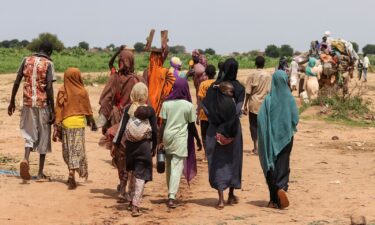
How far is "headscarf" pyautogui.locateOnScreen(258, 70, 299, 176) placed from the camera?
845 centimetres

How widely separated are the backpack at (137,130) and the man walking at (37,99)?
5.59 feet

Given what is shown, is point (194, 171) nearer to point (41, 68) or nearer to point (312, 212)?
point (312, 212)

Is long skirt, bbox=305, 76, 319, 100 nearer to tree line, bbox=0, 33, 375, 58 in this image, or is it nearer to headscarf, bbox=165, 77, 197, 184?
headscarf, bbox=165, 77, 197, 184

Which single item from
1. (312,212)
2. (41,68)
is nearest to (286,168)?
(312,212)

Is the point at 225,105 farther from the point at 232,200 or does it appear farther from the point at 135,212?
the point at 135,212

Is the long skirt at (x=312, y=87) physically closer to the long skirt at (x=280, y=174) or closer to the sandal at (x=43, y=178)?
the sandal at (x=43, y=178)

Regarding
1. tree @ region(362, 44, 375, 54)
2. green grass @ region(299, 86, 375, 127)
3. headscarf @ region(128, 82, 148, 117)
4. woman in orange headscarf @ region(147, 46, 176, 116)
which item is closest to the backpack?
headscarf @ region(128, 82, 148, 117)

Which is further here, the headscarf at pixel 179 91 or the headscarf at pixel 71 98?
the headscarf at pixel 71 98

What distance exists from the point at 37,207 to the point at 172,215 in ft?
5.03

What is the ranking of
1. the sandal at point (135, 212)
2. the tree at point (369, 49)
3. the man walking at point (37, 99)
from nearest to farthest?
1. the sandal at point (135, 212)
2. the man walking at point (37, 99)
3. the tree at point (369, 49)

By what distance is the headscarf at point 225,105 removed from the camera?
8.46m

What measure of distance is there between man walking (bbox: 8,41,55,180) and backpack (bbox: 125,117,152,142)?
170 cm

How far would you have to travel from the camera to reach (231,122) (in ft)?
27.7

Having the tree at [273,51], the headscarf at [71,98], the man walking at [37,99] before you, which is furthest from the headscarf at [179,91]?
the tree at [273,51]
